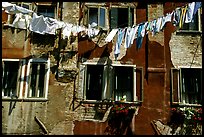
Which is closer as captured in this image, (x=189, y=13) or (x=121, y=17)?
(x=189, y=13)

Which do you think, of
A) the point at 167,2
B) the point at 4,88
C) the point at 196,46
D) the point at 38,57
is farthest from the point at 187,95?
the point at 4,88

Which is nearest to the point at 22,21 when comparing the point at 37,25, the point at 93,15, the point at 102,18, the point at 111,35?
the point at 37,25

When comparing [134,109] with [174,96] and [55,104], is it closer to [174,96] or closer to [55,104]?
[174,96]

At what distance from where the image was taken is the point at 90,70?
14672 millimetres

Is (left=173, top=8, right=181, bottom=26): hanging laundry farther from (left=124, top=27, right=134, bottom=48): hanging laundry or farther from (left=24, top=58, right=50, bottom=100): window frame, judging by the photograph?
(left=24, top=58, right=50, bottom=100): window frame

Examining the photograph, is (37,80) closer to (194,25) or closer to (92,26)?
(92,26)

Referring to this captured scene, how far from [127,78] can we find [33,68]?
4040 millimetres

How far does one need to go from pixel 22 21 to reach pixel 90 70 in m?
3.55

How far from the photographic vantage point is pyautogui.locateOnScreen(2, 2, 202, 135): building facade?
13836 millimetres

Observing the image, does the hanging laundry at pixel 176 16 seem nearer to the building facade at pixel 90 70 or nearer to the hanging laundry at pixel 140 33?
the building facade at pixel 90 70

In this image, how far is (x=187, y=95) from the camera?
14.3 metres

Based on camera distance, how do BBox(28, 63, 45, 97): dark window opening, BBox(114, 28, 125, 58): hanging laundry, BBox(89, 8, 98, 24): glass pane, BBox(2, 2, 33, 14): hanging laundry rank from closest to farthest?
BBox(2, 2, 33, 14): hanging laundry
BBox(114, 28, 125, 58): hanging laundry
BBox(28, 63, 45, 97): dark window opening
BBox(89, 8, 98, 24): glass pane

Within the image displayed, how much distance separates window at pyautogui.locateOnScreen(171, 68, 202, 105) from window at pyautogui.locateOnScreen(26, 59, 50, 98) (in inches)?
209

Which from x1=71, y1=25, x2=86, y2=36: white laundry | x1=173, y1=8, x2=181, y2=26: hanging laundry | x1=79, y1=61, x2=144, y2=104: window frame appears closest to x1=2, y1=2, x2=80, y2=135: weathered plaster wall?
x1=79, y1=61, x2=144, y2=104: window frame
